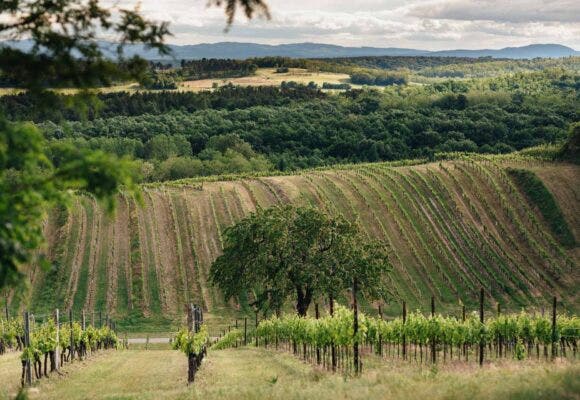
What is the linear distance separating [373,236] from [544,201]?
75.3ft

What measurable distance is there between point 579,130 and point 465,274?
41.6 meters

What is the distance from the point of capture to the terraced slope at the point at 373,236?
209 ft

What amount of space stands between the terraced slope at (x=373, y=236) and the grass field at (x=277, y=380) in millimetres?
27330

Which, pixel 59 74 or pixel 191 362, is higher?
pixel 59 74

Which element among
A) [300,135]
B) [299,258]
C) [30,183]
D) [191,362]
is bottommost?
[299,258]

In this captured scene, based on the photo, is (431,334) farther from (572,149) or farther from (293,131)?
(293,131)

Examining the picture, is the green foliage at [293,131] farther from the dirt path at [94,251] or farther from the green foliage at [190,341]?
Result: the green foliage at [190,341]

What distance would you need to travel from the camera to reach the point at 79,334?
115 ft

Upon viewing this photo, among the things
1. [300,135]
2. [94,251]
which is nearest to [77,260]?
[94,251]

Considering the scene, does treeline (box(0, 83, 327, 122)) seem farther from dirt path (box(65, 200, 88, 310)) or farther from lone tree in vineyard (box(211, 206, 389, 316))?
lone tree in vineyard (box(211, 206, 389, 316))

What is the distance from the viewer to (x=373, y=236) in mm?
73562

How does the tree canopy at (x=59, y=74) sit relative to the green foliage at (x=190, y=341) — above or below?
above

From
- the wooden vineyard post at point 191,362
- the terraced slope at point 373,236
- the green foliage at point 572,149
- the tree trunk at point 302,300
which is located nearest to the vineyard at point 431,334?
the wooden vineyard post at point 191,362

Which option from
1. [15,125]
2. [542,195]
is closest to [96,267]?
[542,195]
